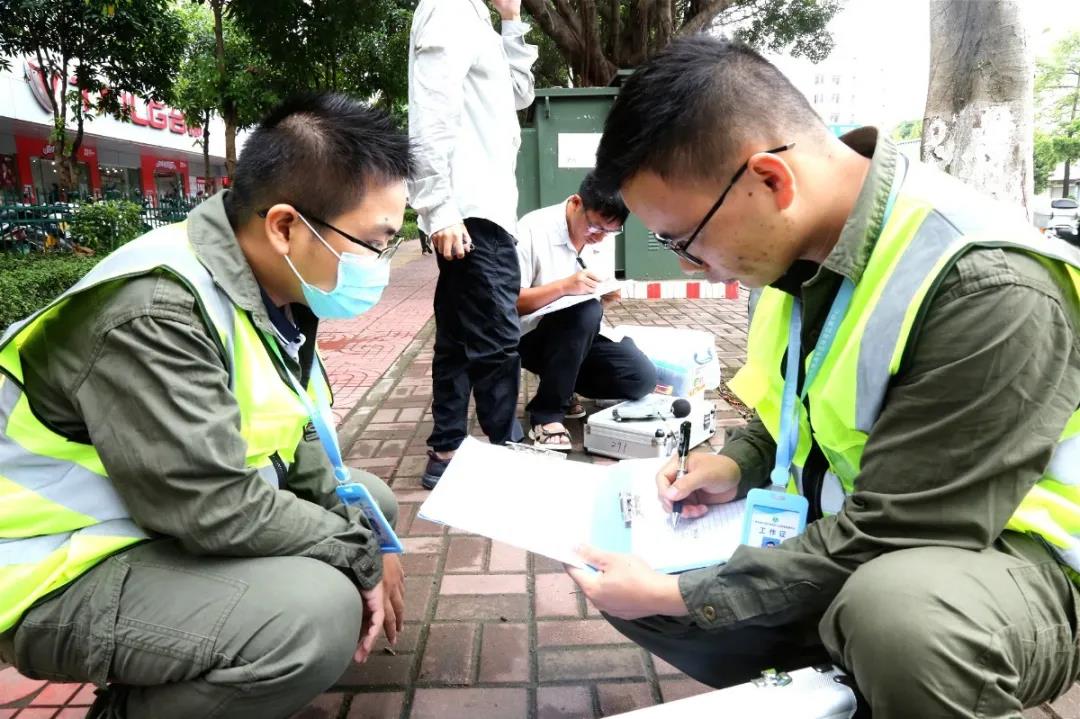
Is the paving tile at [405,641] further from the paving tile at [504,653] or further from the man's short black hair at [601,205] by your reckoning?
the man's short black hair at [601,205]

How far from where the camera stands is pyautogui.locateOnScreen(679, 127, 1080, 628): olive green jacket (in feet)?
3.43

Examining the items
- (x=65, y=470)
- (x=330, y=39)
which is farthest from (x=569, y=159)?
(x=65, y=470)

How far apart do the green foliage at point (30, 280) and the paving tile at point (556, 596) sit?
432cm

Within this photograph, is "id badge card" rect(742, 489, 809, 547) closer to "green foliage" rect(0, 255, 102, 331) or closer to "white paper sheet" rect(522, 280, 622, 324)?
"white paper sheet" rect(522, 280, 622, 324)

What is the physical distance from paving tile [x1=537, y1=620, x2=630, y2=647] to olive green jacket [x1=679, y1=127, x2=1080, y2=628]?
3.18ft

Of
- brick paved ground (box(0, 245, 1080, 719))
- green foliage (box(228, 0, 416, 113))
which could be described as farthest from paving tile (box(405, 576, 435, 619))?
green foliage (box(228, 0, 416, 113))

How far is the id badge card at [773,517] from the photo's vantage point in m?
1.44

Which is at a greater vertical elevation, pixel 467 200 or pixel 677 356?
pixel 467 200

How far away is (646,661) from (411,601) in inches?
29.4

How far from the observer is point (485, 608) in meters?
2.25

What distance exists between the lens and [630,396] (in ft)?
12.2

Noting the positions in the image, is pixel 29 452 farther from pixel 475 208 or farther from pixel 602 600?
pixel 475 208

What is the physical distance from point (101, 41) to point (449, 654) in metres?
10.6

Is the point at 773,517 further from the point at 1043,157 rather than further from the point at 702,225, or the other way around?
the point at 1043,157
